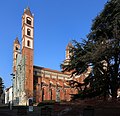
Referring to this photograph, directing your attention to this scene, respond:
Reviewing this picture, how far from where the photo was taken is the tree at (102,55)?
32844mm

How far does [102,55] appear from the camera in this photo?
32.8 metres

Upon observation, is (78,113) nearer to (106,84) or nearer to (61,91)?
(106,84)

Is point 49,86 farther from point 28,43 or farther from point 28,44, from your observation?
point 28,43

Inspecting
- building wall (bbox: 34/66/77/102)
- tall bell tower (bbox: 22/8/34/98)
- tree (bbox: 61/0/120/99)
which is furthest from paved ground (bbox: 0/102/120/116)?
building wall (bbox: 34/66/77/102)

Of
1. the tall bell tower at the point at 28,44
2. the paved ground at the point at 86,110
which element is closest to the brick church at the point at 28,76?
the tall bell tower at the point at 28,44

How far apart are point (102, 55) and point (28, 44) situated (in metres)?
72.7

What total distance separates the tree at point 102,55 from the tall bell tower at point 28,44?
64385mm

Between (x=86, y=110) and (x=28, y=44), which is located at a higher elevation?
(x=28, y=44)

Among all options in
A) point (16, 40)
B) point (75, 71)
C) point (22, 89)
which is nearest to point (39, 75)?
point (22, 89)

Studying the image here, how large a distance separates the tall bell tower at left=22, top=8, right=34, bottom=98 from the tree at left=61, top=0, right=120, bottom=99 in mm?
64385

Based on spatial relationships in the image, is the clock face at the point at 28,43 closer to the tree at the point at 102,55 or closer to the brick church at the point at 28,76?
the brick church at the point at 28,76

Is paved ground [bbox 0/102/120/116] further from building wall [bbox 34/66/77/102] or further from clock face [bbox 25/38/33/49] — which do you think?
building wall [bbox 34/66/77/102]

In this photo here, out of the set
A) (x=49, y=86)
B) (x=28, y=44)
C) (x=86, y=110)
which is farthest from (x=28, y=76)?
(x=86, y=110)

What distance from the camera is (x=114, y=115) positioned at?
28172 millimetres
